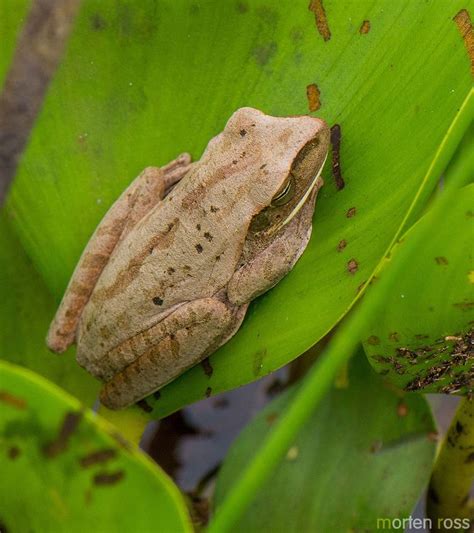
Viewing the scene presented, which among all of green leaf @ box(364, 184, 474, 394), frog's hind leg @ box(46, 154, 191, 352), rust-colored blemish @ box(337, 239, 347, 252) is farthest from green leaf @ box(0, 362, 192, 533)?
frog's hind leg @ box(46, 154, 191, 352)

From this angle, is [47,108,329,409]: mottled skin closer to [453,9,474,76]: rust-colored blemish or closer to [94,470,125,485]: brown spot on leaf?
[453,9,474,76]: rust-colored blemish

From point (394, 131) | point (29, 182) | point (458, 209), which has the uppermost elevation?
point (29, 182)

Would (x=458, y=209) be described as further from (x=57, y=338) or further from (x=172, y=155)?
(x=57, y=338)

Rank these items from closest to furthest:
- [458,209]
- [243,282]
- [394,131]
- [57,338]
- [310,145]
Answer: [458,209], [394,131], [310,145], [243,282], [57,338]

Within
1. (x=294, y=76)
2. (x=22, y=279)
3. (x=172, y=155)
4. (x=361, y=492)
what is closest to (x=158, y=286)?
(x=172, y=155)

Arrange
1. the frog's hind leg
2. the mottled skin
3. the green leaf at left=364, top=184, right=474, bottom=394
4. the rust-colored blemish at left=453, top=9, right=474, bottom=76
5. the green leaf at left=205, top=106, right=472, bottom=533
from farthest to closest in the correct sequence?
1. the frog's hind leg
2. the mottled skin
3. the rust-colored blemish at left=453, top=9, right=474, bottom=76
4. the green leaf at left=364, top=184, right=474, bottom=394
5. the green leaf at left=205, top=106, right=472, bottom=533

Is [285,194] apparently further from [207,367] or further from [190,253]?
[207,367]

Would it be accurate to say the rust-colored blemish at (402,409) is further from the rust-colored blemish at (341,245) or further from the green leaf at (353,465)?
the rust-colored blemish at (341,245)
